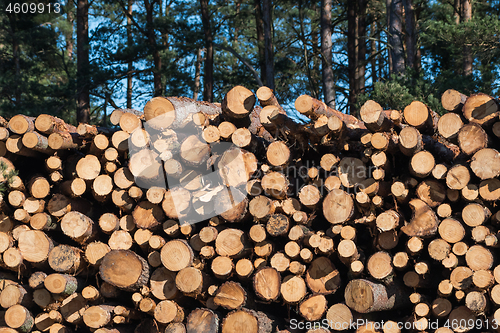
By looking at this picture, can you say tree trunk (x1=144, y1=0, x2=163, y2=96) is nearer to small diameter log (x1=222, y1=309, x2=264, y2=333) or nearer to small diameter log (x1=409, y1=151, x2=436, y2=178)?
small diameter log (x1=222, y1=309, x2=264, y2=333)

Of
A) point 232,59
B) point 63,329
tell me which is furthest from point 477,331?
point 232,59

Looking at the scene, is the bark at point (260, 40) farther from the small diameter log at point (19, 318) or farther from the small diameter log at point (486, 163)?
the small diameter log at point (19, 318)

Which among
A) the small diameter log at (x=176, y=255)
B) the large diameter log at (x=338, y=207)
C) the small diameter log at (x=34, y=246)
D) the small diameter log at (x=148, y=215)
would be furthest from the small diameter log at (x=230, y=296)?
the small diameter log at (x=34, y=246)

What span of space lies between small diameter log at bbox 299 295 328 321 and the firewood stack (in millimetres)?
12

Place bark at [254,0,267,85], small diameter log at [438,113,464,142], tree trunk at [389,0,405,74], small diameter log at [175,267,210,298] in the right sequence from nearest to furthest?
1. small diameter log at [438,113,464,142]
2. small diameter log at [175,267,210,298]
3. tree trunk at [389,0,405,74]
4. bark at [254,0,267,85]

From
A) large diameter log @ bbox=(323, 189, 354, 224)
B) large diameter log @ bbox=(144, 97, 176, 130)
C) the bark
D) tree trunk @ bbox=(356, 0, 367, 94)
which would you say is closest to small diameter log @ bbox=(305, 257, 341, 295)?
large diameter log @ bbox=(323, 189, 354, 224)

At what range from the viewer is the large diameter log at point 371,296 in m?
3.61

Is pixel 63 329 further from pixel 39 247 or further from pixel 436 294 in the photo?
pixel 436 294

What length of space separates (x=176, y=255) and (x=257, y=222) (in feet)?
2.52

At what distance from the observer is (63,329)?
Result: 4.15 metres

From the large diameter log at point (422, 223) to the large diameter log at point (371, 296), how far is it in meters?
0.52

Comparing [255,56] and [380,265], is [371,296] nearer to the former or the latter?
[380,265]

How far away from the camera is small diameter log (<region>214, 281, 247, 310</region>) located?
12.6 ft

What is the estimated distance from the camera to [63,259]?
411cm
